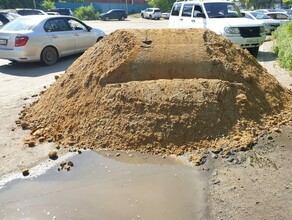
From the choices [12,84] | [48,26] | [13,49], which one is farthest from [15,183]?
[48,26]

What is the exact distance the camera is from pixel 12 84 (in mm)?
8828

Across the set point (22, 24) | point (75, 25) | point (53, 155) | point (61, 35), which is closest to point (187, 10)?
point (75, 25)

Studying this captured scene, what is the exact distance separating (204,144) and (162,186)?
121 cm

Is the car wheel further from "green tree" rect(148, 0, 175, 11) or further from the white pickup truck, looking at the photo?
"green tree" rect(148, 0, 175, 11)

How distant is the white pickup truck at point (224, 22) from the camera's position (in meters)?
11.1

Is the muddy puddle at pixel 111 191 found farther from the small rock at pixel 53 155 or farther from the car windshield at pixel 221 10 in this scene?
the car windshield at pixel 221 10

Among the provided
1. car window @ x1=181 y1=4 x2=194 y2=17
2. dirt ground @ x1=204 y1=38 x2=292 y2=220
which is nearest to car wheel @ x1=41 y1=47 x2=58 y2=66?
car window @ x1=181 y1=4 x2=194 y2=17

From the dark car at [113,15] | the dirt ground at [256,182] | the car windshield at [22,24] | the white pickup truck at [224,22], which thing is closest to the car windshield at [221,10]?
the white pickup truck at [224,22]

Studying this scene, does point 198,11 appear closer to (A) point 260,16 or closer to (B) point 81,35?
(B) point 81,35

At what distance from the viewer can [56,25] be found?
1119 cm

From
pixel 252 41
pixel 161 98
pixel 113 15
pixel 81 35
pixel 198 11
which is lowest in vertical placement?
pixel 113 15

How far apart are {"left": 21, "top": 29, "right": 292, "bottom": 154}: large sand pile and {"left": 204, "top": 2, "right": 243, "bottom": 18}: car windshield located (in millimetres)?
5566

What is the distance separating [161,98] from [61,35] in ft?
22.7

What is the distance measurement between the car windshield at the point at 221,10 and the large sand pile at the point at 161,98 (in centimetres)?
557
